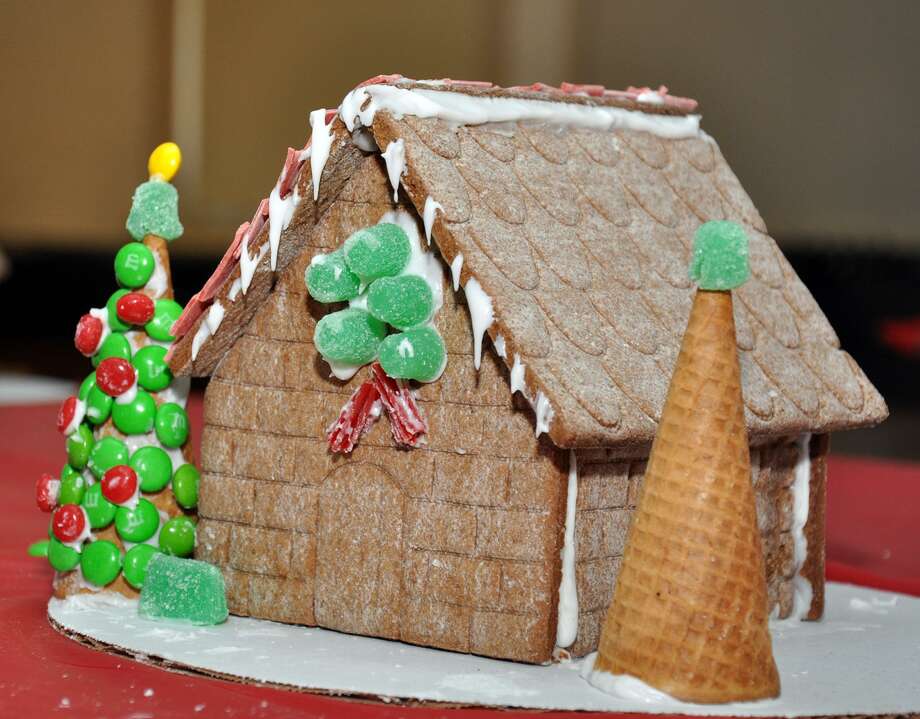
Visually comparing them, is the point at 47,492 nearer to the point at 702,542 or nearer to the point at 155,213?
the point at 155,213

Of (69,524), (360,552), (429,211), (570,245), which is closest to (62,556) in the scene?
(69,524)

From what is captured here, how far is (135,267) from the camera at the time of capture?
247 centimetres

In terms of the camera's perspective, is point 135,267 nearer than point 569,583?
No

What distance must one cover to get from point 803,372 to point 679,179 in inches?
15.0

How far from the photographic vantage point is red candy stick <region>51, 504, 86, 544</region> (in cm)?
244

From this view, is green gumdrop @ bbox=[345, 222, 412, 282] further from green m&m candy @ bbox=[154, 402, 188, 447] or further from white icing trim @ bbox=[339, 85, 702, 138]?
green m&m candy @ bbox=[154, 402, 188, 447]

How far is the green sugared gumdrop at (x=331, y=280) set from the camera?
2.25 meters

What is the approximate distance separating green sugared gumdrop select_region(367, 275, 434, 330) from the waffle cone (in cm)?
38

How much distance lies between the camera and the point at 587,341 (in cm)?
218

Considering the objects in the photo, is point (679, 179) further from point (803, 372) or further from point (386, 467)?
point (386, 467)

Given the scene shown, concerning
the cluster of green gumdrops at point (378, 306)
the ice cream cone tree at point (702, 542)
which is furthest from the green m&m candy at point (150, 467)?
the ice cream cone tree at point (702, 542)

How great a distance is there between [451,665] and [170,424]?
63 cm

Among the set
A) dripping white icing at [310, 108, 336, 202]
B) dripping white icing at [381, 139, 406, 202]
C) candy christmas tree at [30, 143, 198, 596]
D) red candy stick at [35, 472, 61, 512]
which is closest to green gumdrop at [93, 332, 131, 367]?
candy christmas tree at [30, 143, 198, 596]

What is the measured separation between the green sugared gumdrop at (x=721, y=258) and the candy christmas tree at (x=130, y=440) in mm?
884
